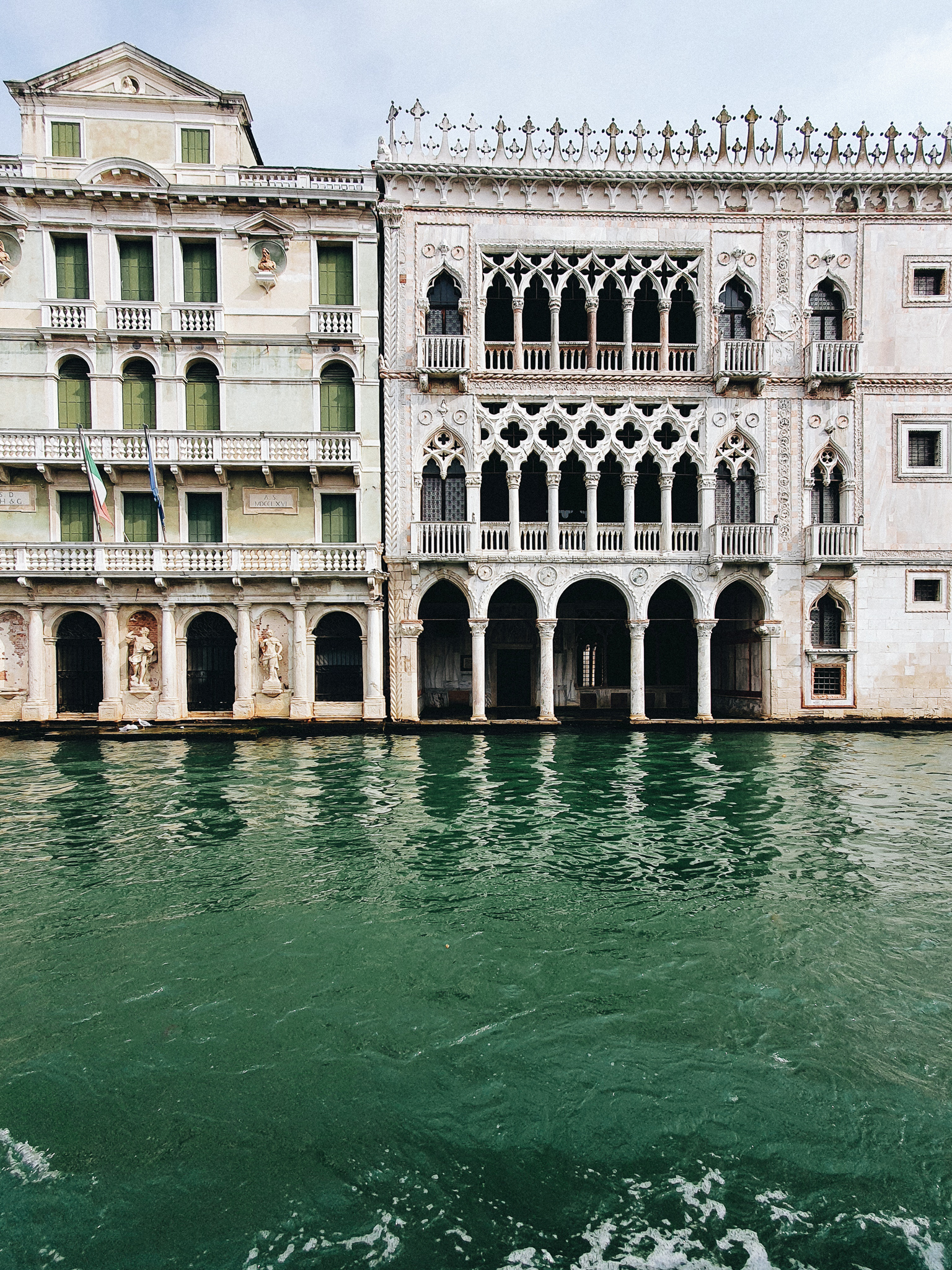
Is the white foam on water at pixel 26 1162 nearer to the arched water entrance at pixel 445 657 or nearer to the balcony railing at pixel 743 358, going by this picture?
the arched water entrance at pixel 445 657

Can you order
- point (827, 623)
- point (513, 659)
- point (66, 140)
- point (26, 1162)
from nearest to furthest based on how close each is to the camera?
point (26, 1162) < point (66, 140) < point (827, 623) < point (513, 659)

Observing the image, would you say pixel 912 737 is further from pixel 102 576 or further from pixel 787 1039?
pixel 102 576

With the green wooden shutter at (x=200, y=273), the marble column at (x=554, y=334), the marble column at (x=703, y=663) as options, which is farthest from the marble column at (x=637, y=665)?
the green wooden shutter at (x=200, y=273)

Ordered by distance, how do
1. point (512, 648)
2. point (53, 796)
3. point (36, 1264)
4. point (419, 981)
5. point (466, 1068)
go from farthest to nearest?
point (512, 648) < point (53, 796) < point (419, 981) < point (466, 1068) < point (36, 1264)

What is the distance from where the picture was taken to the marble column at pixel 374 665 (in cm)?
2155

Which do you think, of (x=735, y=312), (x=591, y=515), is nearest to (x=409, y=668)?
(x=591, y=515)

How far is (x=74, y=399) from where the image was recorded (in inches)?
845

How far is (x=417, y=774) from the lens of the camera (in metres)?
15.1

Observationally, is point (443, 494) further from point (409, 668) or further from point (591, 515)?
point (409, 668)

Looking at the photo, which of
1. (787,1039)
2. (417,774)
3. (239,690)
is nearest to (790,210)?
(417,774)

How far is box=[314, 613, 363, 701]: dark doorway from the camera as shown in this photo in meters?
22.2

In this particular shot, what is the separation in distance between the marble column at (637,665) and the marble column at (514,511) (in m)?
4.15

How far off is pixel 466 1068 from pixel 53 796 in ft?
35.4

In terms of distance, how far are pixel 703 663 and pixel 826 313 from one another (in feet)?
36.4
